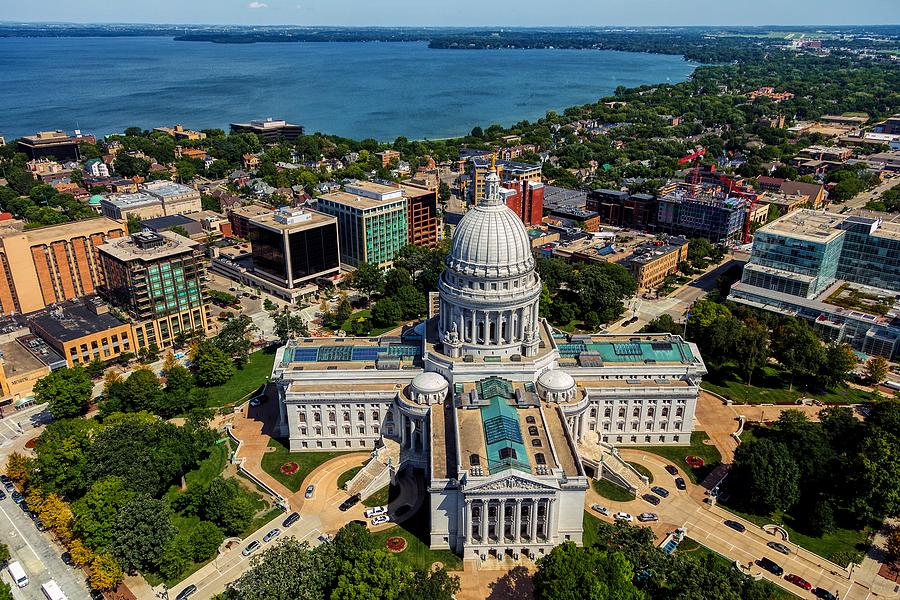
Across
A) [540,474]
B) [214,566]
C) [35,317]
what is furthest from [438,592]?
[35,317]

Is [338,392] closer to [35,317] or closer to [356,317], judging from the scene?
[356,317]

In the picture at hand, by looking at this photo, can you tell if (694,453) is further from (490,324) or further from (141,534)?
(141,534)

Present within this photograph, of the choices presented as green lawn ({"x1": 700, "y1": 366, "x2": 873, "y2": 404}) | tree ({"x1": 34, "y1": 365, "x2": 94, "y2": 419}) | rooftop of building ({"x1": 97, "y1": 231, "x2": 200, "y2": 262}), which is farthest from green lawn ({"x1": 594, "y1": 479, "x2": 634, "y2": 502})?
rooftop of building ({"x1": 97, "y1": 231, "x2": 200, "y2": 262})

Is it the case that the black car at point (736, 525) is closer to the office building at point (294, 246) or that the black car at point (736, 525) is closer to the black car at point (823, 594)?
the black car at point (823, 594)

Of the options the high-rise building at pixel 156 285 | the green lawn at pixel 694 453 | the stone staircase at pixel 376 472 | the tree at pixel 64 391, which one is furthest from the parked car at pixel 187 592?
the high-rise building at pixel 156 285

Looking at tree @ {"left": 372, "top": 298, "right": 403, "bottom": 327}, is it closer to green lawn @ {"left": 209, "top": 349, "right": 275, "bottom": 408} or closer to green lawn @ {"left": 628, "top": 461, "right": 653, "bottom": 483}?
green lawn @ {"left": 209, "top": 349, "right": 275, "bottom": 408}
